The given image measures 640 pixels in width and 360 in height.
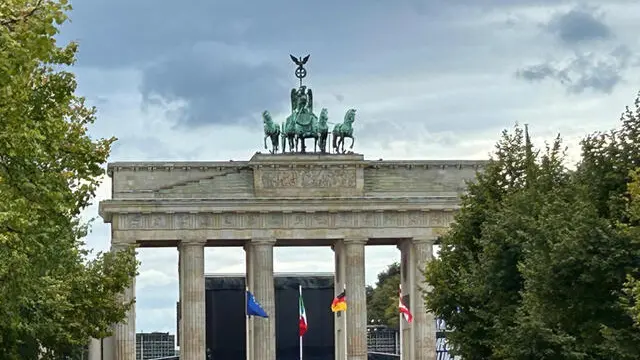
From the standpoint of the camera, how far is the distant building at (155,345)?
512ft

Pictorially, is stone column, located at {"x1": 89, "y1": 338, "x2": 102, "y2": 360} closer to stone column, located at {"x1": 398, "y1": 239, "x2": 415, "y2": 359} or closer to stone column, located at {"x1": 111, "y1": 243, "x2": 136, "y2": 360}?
stone column, located at {"x1": 111, "y1": 243, "x2": 136, "y2": 360}

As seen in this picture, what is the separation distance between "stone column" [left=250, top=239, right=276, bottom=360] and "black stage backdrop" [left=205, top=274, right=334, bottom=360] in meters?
8.21

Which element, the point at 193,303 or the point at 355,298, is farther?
the point at 355,298

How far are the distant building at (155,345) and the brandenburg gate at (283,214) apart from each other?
37.6 meters

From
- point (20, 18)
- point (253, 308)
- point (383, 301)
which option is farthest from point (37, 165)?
point (383, 301)

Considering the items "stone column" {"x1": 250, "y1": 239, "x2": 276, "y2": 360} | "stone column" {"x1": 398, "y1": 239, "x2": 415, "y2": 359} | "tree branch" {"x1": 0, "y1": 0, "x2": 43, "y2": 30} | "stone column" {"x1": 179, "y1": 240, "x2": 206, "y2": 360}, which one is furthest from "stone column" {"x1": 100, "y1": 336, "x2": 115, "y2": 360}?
"tree branch" {"x1": 0, "y1": 0, "x2": 43, "y2": 30}

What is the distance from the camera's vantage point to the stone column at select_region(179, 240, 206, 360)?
382ft

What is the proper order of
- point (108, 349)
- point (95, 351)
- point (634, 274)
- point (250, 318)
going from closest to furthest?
1. point (634, 274)
2. point (108, 349)
3. point (95, 351)
4. point (250, 318)

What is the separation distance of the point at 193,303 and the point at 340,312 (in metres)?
11.2

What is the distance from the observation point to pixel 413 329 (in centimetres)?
11938

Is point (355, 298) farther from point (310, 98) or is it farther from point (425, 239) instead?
point (310, 98)

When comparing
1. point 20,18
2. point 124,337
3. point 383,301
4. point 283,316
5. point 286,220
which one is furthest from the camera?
point 383,301

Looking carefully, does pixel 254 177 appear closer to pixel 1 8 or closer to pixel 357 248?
pixel 357 248

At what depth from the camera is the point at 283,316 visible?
130m
